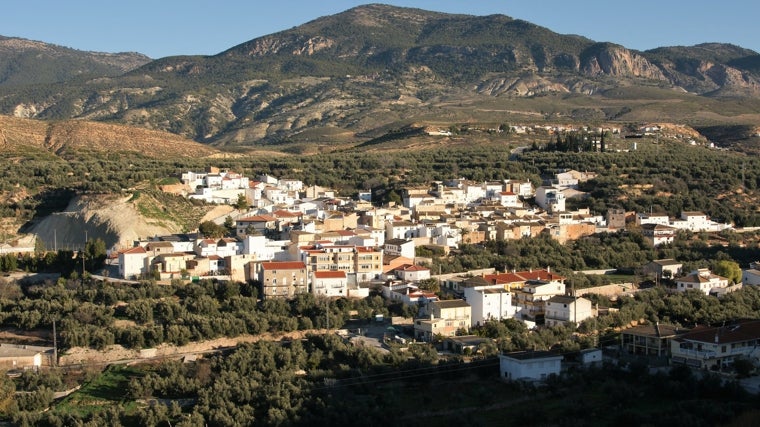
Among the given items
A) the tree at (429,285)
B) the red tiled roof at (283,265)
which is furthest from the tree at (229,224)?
the tree at (429,285)

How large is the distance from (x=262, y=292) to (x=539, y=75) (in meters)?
109

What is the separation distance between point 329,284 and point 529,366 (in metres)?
9.76

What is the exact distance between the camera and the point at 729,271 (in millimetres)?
35844

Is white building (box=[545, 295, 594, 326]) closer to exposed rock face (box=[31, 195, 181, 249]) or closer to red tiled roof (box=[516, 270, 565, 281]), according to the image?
red tiled roof (box=[516, 270, 565, 281])

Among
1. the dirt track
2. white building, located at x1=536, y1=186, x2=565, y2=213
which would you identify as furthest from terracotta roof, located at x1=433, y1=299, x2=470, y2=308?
white building, located at x1=536, y1=186, x2=565, y2=213

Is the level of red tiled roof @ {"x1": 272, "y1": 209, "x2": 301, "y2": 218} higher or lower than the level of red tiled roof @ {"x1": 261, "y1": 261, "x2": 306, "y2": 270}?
higher

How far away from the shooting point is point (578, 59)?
154m

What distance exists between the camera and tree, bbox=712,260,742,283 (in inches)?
1410

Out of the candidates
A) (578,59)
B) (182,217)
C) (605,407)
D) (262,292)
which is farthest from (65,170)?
(578,59)

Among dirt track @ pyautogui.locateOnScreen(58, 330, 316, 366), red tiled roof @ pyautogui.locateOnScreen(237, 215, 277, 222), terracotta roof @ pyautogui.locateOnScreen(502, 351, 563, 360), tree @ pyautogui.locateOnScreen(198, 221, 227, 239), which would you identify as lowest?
dirt track @ pyautogui.locateOnScreen(58, 330, 316, 366)

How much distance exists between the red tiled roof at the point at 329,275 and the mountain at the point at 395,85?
52.1 m

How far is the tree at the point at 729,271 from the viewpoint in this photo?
35.8m

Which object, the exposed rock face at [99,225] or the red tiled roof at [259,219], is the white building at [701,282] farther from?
the exposed rock face at [99,225]

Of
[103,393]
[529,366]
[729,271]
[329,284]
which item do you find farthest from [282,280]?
[729,271]
